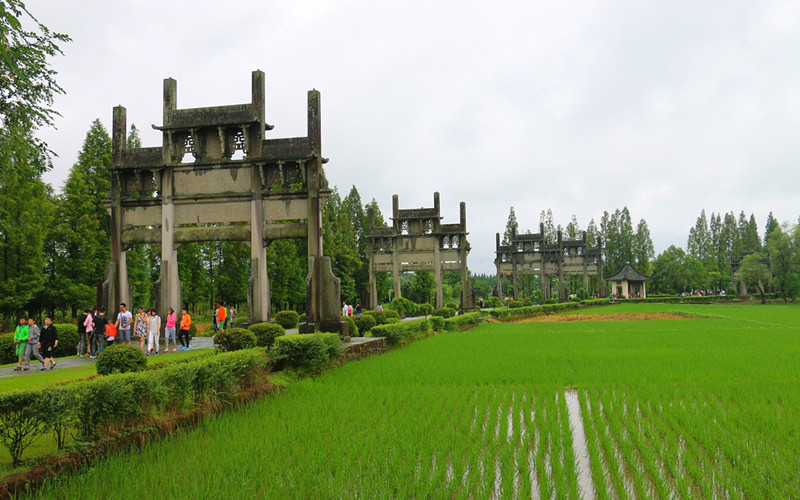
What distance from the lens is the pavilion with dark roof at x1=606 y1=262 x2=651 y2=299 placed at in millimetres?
63406

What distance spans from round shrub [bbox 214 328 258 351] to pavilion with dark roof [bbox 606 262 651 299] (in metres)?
60.3

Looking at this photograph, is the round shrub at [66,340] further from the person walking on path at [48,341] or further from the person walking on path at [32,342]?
the person walking on path at [48,341]

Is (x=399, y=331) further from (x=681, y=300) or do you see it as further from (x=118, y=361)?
(x=681, y=300)

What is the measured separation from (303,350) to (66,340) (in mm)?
8401

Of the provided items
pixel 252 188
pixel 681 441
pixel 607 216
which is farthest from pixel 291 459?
pixel 607 216

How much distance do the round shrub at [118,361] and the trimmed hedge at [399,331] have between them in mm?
9874

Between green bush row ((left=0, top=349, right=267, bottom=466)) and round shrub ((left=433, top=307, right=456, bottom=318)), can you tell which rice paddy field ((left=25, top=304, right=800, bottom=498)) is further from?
round shrub ((left=433, top=307, right=456, bottom=318))

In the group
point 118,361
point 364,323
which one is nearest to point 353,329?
point 364,323

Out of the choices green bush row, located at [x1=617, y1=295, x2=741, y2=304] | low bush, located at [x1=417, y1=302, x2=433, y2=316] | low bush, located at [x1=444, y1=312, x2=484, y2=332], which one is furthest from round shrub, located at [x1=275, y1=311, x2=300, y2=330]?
green bush row, located at [x1=617, y1=295, x2=741, y2=304]

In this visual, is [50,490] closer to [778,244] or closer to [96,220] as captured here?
[96,220]

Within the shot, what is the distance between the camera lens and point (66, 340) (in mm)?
14977

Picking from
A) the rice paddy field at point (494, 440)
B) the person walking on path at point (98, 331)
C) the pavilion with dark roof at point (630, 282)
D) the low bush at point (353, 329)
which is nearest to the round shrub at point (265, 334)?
the rice paddy field at point (494, 440)

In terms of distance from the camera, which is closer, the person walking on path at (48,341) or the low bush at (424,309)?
the person walking on path at (48,341)

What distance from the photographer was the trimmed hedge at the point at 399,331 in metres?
17.2
